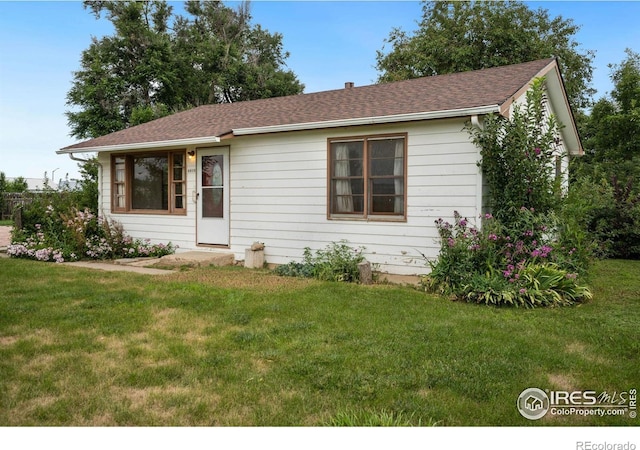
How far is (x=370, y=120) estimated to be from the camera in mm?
7234

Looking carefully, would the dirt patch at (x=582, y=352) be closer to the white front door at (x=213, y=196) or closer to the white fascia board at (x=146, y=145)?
the white fascia board at (x=146, y=145)

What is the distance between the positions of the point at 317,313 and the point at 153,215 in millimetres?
6483

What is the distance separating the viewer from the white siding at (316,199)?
22.4 feet

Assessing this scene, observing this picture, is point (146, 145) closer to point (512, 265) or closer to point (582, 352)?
point (512, 265)

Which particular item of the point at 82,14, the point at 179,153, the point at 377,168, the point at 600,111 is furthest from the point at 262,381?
the point at 82,14

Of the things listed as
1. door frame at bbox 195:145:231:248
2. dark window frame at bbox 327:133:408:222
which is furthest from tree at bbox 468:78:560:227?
door frame at bbox 195:145:231:248

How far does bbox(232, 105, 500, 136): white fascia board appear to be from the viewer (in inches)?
250

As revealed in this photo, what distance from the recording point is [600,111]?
17250mm

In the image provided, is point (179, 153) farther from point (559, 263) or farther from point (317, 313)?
point (559, 263)

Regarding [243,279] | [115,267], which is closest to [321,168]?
[243,279]

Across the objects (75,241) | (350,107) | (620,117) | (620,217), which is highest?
(620,117)

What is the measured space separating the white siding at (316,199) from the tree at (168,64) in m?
15.0

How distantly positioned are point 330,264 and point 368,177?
5.10 ft

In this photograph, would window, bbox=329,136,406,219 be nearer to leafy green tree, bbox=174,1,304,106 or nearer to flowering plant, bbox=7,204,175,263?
flowering plant, bbox=7,204,175,263
